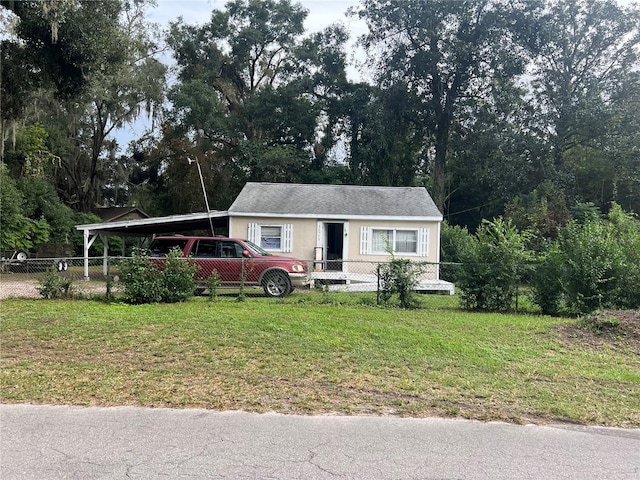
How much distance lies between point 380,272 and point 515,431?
6.80 m

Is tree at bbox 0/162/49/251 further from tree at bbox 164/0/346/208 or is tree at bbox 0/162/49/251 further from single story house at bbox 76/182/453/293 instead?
tree at bbox 164/0/346/208

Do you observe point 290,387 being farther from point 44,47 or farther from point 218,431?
point 44,47

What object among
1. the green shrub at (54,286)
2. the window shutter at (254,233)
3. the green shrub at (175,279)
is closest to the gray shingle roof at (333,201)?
the window shutter at (254,233)

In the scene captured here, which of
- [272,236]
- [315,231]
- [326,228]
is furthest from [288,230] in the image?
[326,228]

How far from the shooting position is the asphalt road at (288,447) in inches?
135

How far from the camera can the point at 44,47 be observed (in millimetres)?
9586

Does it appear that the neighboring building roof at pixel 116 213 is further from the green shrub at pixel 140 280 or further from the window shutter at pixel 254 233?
the green shrub at pixel 140 280

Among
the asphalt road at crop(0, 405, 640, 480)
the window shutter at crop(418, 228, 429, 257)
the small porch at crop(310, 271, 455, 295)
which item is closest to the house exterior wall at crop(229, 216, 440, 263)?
the window shutter at crop(418, 228, 429, 257)

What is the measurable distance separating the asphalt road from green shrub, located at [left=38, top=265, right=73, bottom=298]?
708 cm

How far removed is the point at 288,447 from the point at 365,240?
45.1ft

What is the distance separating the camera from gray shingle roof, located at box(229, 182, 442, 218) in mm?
17281

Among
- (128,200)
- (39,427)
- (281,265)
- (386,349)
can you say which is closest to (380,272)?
(281,265)

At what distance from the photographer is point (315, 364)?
6055 millimetres

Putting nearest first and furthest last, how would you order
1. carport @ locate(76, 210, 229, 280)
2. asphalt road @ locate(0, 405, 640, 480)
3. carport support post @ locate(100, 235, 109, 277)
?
asphalt road @ locate(0, 405, 640, 480), carport support post @ locate(100, 235, 109, 277), carport @ locate(76, 210, 229, 280)
